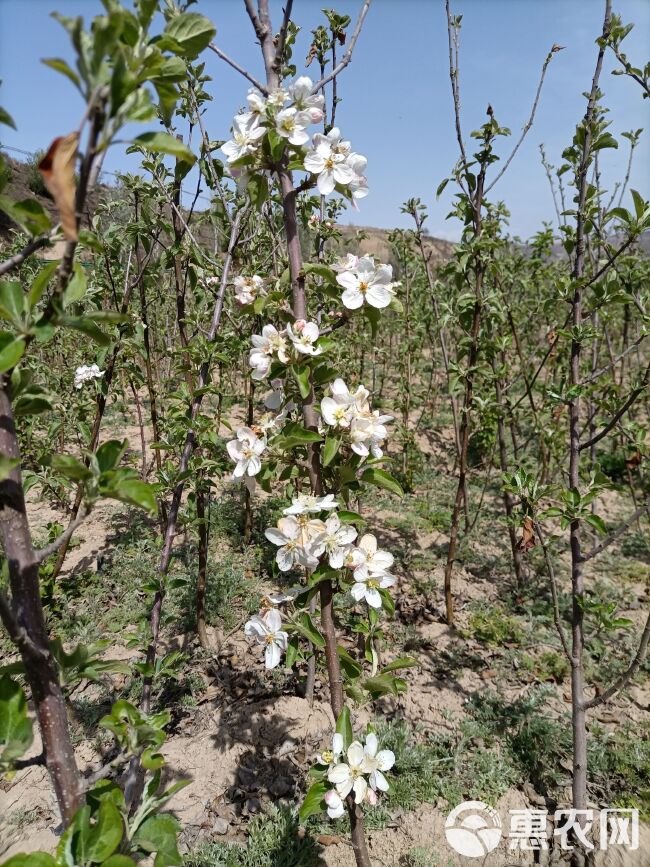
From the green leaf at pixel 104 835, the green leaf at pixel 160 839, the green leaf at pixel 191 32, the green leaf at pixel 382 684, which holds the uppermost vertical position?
the green leaf at pixel 191 32

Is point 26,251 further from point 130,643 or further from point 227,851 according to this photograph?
point 227,851

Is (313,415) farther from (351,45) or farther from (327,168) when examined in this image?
(351,45)

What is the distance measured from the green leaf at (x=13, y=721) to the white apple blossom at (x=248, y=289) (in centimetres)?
110

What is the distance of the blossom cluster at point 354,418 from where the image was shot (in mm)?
1411

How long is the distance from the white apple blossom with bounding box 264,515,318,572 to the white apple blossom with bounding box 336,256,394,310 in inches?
24.7

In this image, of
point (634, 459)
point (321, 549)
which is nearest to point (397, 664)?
point (321, 549)

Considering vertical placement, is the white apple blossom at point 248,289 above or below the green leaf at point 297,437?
above

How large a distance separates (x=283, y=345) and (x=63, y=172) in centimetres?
→ 77

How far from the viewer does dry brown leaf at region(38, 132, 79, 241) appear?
2.17ft

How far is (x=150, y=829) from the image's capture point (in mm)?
1021

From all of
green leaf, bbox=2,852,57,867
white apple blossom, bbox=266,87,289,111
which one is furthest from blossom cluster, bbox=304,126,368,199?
green leaf, bbox=2,852,57,867

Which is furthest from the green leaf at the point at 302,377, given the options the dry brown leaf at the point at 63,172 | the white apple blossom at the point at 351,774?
the white apple blossom at the point at 351,774

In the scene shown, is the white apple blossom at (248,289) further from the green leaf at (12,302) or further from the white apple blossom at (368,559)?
the white apple blossom at (368,559)

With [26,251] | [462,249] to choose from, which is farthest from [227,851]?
[462,249]
